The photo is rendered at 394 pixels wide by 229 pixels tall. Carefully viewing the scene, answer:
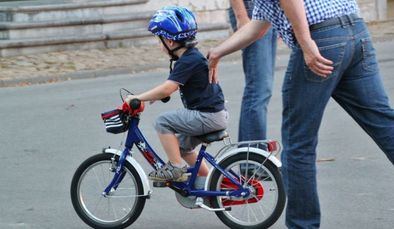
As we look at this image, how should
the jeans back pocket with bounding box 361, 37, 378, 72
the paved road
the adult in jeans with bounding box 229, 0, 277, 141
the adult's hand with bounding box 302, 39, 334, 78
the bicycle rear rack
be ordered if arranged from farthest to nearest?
the adult in jeans with bounding box 229, 0, 277, 141
the paved road
the bicycle rear rack
the jeans back pocket with bounding box 361, 37, 378, 72
the adult's hand with bounding box 302, 39, 334, 78

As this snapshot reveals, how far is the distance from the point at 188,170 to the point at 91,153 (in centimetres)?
279

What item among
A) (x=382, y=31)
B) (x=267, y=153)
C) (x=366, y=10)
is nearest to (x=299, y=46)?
(x=267, y=153)

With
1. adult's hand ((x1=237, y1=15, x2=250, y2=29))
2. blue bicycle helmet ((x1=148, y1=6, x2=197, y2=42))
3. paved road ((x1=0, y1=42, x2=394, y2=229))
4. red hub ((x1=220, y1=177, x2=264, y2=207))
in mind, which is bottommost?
paved road ((x1=0, y1=42, x2=394, y2=229))

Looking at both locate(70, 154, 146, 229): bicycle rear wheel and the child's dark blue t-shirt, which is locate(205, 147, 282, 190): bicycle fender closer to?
the child's dark blue t-shirt

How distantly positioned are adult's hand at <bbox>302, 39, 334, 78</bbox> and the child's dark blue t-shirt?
1.23 metres

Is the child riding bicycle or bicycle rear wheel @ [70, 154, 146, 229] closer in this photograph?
the child riding bicycle

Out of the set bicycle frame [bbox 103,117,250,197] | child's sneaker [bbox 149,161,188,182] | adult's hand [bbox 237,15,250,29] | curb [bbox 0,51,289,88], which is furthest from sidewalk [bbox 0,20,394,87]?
child's sneaker [bbox 149,161,188,182]

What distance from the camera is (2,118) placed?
1063 centimetres

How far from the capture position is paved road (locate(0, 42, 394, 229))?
20.1 ft

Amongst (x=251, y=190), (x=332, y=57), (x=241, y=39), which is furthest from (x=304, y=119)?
(x=251, y=190)

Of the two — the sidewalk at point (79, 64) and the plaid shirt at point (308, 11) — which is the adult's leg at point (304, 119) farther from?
the sidewalk at point (79, 64)

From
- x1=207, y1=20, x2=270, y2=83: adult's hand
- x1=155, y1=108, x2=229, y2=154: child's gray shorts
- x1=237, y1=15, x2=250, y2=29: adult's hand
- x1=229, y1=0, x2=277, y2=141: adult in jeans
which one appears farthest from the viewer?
x1=229, y1=0, x2=277, y2=141: adult in jeans

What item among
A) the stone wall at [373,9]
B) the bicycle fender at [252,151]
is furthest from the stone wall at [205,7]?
the bicycle fender at [252,151]

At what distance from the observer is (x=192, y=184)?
226 inches
